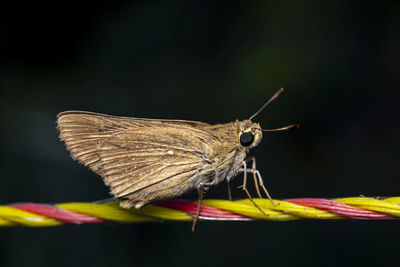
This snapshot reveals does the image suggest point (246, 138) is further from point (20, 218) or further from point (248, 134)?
point (20, 218)

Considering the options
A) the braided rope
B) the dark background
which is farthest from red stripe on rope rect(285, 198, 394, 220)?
the dark background

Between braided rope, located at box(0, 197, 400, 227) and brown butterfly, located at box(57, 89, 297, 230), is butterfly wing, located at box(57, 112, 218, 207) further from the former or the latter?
braided rope, located at box(0, 197, 400, 227)

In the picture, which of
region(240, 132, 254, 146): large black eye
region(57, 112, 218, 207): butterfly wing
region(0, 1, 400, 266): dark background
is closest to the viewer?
region(57, 112, 218, 207): butterfly wing

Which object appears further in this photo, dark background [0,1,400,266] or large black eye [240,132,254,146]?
dark background [0,1,400,266]

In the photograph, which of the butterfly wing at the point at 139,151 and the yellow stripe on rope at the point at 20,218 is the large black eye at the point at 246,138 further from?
the yellow stripe on rope at the point at 20,218

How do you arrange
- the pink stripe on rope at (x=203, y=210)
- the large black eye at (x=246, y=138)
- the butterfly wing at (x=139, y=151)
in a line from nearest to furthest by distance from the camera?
1. the pink stripe on rope at (x=203, y=210)
2. the butterfly wing at (x=139, y=151)
3. the large black eye at (x=246, y=138)

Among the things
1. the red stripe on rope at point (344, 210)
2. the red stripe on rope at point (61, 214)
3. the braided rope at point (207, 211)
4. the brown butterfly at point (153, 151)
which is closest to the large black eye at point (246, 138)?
the brown butterfly at point (153, 151)

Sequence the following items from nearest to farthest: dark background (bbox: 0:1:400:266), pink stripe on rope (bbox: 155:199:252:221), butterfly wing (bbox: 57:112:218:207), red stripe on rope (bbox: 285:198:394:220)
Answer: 1. red stripe on rope (bbox: 285:198:394:220)
2. pink stripe on rope (bbox: 155:199:252:221)
3. butterfly wing (bbox: 57:112:218:207)
4. dark background (bbox: 0:1:400:266)

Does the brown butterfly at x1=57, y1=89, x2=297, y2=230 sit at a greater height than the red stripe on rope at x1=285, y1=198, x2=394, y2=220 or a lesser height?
greater

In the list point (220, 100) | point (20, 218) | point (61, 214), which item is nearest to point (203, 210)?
point (61, 214)
